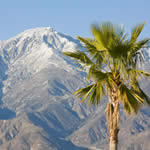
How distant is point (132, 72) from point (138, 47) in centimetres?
90

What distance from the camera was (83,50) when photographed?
1230 centimetres

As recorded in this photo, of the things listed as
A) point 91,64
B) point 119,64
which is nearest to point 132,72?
point 119,64

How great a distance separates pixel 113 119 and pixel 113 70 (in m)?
1.60

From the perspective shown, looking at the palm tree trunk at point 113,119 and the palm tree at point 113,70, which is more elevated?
the palm tree at point 113,70

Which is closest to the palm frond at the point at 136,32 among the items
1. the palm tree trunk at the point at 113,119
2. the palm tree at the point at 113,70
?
the palm tree at the point at 113,70

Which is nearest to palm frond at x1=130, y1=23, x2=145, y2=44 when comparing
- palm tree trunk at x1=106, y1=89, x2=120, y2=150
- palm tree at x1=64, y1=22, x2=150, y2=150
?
palm tree at x1=64, y1=22, x2=150, y2=150

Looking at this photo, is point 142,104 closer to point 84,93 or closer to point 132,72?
point 132,72

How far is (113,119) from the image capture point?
11836 mm

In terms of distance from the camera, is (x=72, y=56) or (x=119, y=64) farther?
(x=72, y=56)

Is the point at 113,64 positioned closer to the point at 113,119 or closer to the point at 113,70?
the point at 113,70

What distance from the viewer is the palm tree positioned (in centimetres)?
1157

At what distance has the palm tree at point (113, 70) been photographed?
38.0ft

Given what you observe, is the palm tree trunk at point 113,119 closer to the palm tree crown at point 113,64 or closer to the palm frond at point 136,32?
the palm tree crown at point 113,64

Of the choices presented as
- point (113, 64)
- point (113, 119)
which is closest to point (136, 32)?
point (113, 64)
